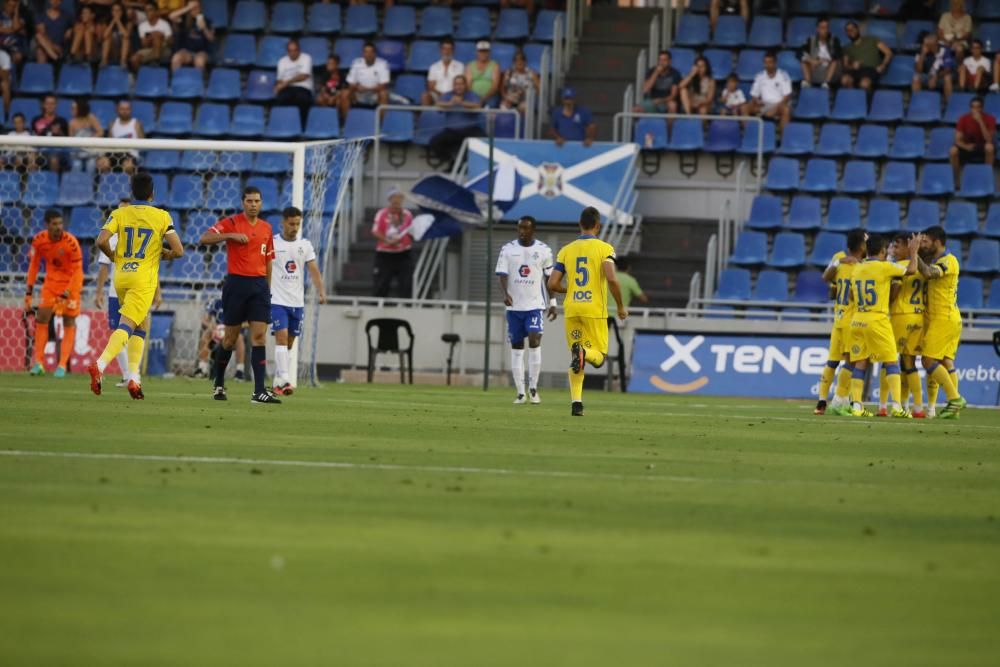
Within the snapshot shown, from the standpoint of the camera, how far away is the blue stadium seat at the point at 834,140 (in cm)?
2870


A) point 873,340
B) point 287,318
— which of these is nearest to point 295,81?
point 287,318

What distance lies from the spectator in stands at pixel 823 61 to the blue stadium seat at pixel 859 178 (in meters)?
1.73

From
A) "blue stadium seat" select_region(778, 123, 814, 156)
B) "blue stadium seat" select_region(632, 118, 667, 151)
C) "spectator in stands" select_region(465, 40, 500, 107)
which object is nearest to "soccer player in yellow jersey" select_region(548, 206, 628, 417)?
"blue stadium seat" select_region(632, 118, 667, 151)

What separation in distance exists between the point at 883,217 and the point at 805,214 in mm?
1237

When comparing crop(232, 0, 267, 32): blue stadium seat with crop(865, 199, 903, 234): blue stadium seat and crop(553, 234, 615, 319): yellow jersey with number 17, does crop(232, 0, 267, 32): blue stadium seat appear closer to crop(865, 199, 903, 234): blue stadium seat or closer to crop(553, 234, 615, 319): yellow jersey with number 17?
crop(865, 199, 903, 234): blue stadium seat

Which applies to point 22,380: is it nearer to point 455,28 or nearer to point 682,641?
point 455,28

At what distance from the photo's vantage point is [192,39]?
3127cm

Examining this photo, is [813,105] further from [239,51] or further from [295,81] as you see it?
[239,51]

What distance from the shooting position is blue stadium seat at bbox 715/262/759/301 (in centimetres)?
2712

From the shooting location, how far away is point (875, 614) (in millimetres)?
5629

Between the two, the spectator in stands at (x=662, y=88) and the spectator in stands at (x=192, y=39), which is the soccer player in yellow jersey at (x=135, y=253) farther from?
the spectator in stands at (x=192, y=39)

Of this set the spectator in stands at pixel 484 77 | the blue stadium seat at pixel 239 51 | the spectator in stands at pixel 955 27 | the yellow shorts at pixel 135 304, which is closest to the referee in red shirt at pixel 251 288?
the yellow shorts at pixel 135 304

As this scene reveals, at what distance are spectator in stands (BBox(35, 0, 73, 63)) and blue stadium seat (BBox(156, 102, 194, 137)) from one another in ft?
8.57

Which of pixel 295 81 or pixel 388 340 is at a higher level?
pixel 295 81
